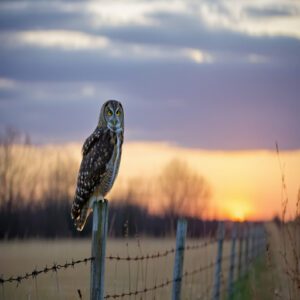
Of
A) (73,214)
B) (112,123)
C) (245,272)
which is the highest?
(112,123)

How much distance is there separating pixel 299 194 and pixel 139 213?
13.4m

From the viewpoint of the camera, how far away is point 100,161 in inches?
332

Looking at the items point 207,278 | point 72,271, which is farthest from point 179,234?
point 207,278

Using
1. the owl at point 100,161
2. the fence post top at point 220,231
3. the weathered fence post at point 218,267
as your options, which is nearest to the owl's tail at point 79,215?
the owl at point 100,161

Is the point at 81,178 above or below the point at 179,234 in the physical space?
above

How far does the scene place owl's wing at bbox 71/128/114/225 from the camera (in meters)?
8.26

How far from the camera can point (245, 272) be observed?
17500 mm

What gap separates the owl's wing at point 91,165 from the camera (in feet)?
27.1

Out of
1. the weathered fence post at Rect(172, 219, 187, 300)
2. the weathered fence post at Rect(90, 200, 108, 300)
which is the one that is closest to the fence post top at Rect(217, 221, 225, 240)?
the weathered fence post at Rect(172, 219, 187, 300)

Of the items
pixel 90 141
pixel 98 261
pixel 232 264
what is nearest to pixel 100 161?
pixel 90 141

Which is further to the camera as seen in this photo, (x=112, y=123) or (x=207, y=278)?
(x=207, y=278)

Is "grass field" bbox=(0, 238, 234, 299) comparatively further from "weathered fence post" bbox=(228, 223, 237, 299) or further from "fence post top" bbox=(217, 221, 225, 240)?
"fence post top" bbox=(217, 221, 225, 240)

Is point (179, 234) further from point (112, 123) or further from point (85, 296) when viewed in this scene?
point (112, 123)

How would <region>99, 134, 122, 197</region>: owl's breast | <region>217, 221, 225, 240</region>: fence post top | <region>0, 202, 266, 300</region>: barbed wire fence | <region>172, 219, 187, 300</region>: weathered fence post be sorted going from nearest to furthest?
1. <region>0, 202, 266, 300</region>: barbed wire fence
2. <region>172, 219, 187, 300</region>: weathered fence post
3. <region>99, 134, 122, 197</region>: owl's breast
4. <region>217, 221, 225, 240</region>: fence post top
